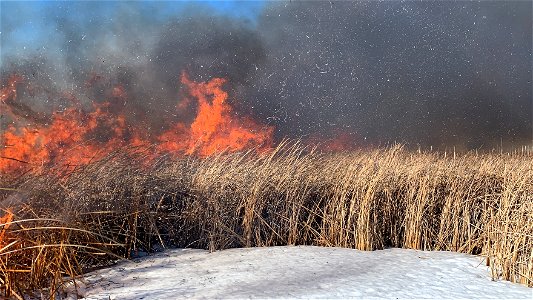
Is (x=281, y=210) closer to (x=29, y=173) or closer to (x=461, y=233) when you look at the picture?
(x=461, y=233)

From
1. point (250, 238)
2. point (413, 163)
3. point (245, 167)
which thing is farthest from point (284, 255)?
point (413, 163)

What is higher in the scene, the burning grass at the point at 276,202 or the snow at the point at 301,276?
the burning grass at the point at 276,202

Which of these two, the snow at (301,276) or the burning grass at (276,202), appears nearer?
the snow at (301,276)

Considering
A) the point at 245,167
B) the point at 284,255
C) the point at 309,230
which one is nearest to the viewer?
the point at 284,255

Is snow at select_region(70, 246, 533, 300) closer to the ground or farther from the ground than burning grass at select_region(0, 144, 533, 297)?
closer to the ground

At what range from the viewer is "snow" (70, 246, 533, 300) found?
2.91 meters

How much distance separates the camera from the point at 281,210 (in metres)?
4.63

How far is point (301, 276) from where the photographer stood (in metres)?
3.21

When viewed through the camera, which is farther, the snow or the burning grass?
the burning grass

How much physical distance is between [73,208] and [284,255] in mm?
1522

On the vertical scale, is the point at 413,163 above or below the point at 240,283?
above

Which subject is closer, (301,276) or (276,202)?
(301,276)

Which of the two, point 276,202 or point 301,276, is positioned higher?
point 276,202

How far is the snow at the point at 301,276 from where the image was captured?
114 inches
